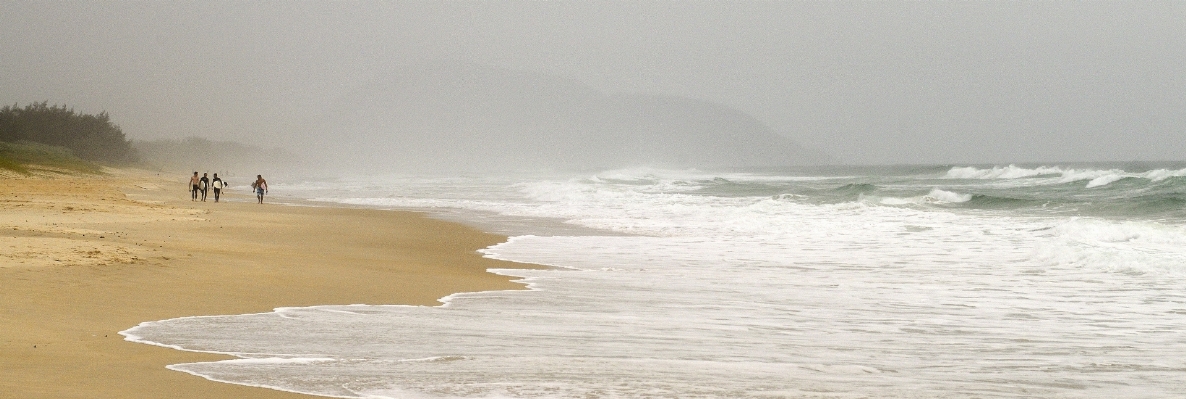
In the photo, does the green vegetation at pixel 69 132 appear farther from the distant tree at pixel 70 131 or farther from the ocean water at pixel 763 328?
the ocean water at pixel 763 328

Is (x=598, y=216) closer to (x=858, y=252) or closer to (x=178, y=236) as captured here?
(x=858, y=252)

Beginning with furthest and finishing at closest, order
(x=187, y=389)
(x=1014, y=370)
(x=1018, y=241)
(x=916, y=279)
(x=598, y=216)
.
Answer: (x=598, y=216) → (x=1018, y=241) → (x=916, y=279) → (x=1014, y=370) → (x=187, y=389)

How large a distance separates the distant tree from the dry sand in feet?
248

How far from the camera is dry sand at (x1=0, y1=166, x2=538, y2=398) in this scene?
5070 mm

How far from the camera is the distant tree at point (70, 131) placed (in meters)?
85.4

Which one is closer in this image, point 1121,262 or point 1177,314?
point 1177,314

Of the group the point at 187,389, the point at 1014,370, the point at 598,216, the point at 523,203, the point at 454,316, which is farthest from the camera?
the point at 523,203

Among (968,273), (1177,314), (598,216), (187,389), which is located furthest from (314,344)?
(598,216)

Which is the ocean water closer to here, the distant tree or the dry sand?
the dry sand

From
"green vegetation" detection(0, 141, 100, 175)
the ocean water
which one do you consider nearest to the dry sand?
the ocean water

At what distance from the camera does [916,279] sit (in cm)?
1149

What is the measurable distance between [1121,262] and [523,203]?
70.2 feet

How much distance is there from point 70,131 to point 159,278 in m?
89.8

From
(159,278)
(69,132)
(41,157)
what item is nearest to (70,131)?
(69,132)
